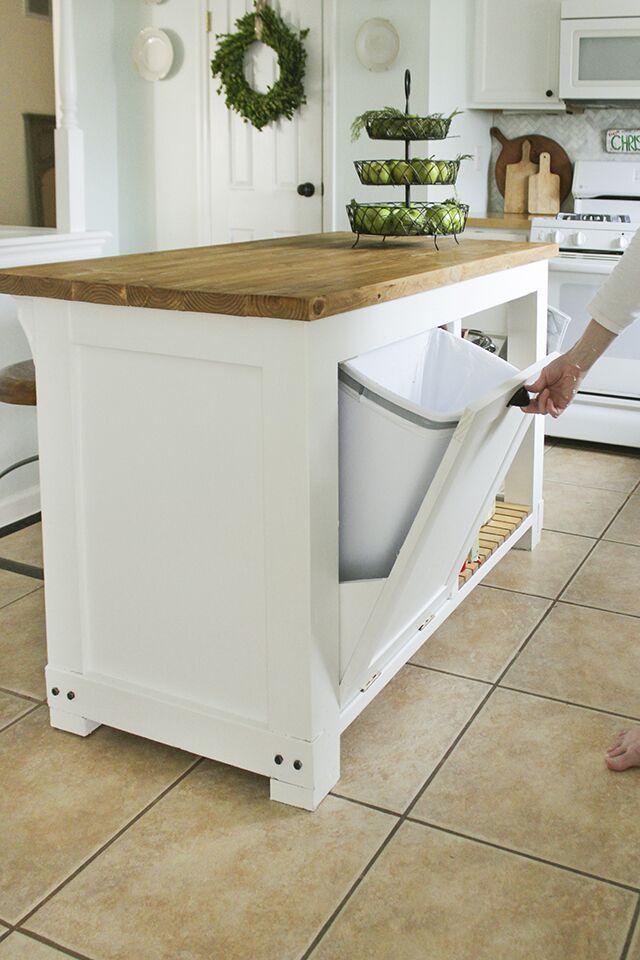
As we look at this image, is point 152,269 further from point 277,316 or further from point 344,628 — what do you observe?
point 344,628

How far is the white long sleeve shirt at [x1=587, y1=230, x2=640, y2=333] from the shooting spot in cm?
187

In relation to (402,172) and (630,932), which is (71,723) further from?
(402,172)

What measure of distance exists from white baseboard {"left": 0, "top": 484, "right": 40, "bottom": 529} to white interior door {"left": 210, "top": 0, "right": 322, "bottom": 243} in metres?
2.50

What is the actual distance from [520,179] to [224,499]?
3.83 meters

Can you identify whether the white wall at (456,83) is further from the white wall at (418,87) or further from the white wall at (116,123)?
the white wall at (116,123)

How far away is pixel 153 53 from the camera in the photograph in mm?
5645

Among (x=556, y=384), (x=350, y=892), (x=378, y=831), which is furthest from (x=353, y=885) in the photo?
(x=556, y=384)

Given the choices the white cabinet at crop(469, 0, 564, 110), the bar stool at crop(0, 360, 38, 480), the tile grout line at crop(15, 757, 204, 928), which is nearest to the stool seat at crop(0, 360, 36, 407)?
the bar stool at crop(0, 360, 38, 480)

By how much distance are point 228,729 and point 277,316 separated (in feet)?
2.63

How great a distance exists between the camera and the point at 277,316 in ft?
5.52

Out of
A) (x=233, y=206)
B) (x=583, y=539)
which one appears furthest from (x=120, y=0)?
(x=583, y=539)

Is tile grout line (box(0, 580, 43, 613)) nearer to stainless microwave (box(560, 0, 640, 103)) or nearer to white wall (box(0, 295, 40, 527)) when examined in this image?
white wall (box(0, 295, 40, 527))

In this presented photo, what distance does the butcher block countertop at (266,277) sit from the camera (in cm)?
172

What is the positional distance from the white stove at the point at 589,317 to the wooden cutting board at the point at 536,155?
534mm
